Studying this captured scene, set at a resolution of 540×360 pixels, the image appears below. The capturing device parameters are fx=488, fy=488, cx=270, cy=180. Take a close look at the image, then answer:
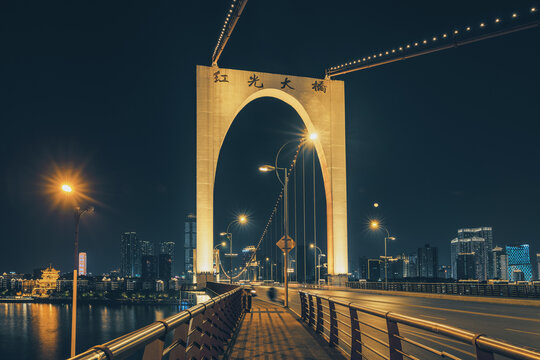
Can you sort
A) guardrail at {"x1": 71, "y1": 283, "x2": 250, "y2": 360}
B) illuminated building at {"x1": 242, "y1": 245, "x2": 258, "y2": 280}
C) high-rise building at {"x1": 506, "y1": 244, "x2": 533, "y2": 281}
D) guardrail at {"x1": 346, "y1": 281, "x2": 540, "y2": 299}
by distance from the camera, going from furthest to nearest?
high-rise building at {"x1": 506, "y1": 244, "x2": 533, "y2": 281}
illuminated building at {"x1": 242, "y1": 245, "x2": 258, "y2": 280}
guardrail at {"x1": 346, "y1": 281, "x2": 540, "y2": 299}
guardrail at {"x1": 71, "y1": 283, "x2": 250, "y2": 360}

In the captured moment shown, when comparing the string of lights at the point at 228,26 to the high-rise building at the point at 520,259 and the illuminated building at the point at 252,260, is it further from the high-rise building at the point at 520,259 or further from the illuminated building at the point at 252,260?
the high-rise building at the point at 520,259

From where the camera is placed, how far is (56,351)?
333 feet

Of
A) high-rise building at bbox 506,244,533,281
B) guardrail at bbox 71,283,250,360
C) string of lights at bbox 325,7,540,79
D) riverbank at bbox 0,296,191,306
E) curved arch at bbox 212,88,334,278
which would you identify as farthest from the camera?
riverbank at bbox 0,296,191,306

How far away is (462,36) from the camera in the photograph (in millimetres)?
52562

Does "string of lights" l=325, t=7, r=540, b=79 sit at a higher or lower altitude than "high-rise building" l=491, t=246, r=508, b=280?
higher

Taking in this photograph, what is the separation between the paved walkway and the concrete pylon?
1373 inches

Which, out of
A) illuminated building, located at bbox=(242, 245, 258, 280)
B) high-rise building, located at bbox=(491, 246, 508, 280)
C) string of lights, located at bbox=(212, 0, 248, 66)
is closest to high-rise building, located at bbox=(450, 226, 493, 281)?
high-rise building, located at bbox=(491, 246, 508, 280)

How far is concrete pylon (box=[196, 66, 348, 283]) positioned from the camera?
4903 cm

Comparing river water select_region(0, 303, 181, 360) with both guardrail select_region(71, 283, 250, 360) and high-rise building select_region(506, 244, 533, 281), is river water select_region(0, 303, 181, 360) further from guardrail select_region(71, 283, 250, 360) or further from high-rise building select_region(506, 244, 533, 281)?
high-rise building select_region(506, 244, 533, 281)

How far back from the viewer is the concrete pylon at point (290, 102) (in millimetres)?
49031

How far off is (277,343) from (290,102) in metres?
48.4

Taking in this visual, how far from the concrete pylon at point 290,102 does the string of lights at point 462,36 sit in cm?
455

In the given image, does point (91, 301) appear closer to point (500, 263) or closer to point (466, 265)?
point (466, 265)

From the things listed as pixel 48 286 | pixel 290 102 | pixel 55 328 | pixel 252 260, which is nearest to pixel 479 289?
pixel 290 102
